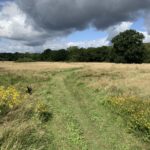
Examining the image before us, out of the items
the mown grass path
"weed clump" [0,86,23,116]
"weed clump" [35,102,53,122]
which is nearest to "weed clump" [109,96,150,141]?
the mown grass path

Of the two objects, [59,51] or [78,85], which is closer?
[78,85]

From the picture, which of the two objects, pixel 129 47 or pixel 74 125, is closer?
pixel 74 125

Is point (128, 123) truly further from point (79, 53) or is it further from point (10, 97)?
point (79, 53)

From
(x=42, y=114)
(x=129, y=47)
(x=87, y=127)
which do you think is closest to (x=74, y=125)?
(x=87, y=127)

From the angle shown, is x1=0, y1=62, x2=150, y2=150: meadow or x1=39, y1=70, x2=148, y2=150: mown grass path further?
x1=39, y1=70, x2=148, y2=150: mown grass path

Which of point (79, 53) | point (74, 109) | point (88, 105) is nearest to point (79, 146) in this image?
point (74, 109)

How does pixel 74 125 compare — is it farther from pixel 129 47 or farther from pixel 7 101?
pixel 129 47

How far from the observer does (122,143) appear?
35.7 ft

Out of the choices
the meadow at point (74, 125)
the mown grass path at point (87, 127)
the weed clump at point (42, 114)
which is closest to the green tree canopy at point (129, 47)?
the mown grass path at point (87, 127)

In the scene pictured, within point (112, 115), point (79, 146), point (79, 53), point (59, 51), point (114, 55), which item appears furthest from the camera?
point (59, 51)

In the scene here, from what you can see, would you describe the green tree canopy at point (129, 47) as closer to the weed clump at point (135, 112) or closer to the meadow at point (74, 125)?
the meadow at point (74, 125)

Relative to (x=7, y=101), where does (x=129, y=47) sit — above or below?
below

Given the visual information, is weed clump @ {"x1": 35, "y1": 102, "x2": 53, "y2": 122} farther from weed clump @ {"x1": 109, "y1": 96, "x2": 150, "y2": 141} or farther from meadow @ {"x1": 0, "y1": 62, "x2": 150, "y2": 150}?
weed clump @ {"x1": 109, "y1": 96, "x2": 150, "y2": 141}

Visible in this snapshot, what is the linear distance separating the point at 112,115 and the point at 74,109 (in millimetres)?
2219
